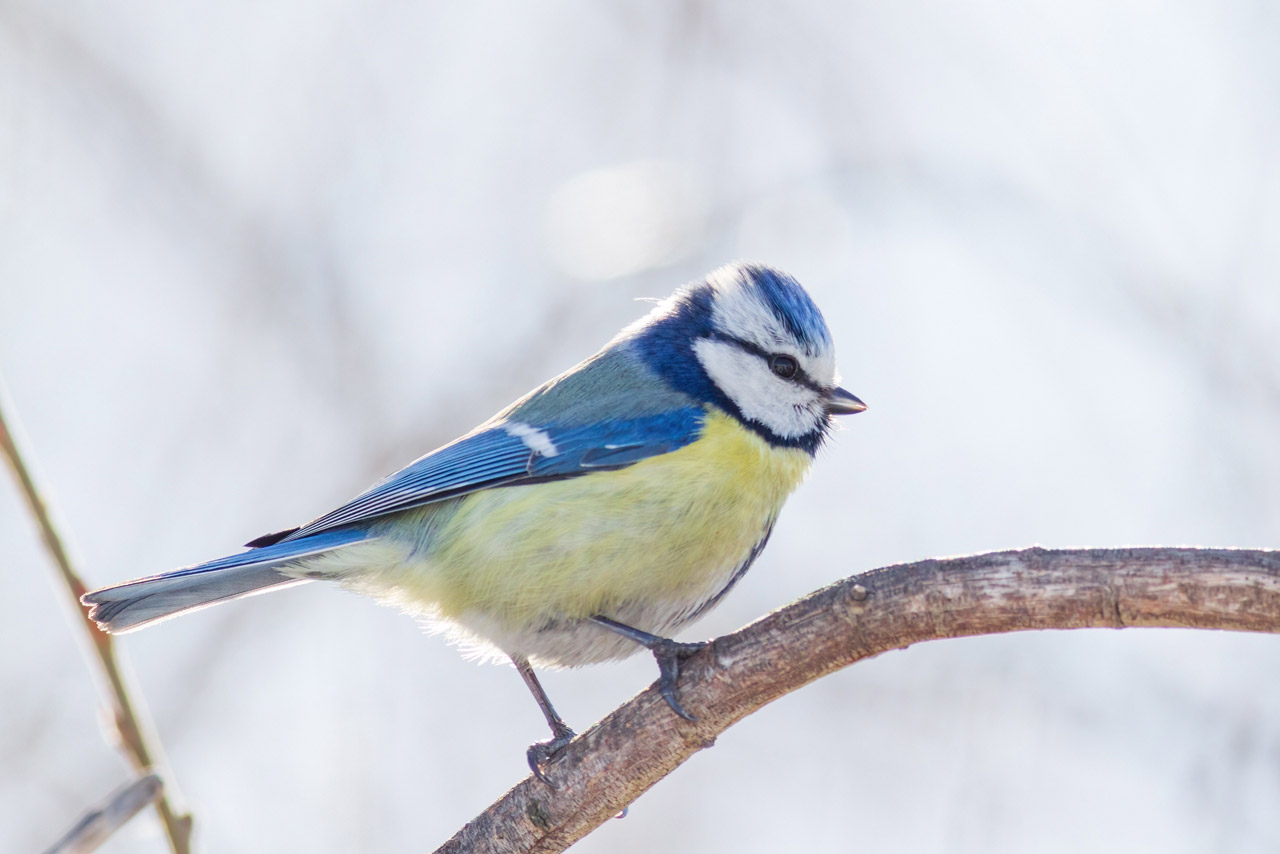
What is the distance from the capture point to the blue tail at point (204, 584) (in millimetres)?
2667

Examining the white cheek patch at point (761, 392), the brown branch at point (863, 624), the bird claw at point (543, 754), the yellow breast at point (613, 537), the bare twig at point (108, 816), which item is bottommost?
the brown branch at point (863, 624)

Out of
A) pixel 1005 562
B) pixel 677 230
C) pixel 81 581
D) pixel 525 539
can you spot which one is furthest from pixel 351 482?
pixel 1005 562

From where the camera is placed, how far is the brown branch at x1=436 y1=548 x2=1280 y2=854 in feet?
6.24

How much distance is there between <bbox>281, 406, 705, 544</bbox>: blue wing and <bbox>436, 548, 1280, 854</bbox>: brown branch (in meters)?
0.76

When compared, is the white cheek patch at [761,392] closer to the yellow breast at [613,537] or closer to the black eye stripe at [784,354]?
the black eye stripe at [784,354]

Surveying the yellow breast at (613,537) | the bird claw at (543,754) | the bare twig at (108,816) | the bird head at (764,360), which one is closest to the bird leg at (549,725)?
the bird claw at (543,754)

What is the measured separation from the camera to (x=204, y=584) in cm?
289

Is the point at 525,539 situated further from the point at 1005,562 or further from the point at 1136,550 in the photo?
the point at 1136,550

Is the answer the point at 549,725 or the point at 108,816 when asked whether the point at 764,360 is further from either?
the point at 108,816

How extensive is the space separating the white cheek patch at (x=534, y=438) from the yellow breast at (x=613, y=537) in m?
0.13

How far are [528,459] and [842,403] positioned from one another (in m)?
0.96

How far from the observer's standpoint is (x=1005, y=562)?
6.77 ft

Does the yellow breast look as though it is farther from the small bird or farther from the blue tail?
the blue tail

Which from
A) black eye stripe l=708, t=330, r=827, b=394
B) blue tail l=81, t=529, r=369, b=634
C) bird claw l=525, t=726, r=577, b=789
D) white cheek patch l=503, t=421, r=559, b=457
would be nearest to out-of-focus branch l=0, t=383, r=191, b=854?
blue tail l=81, t=529, r=369, b=634
